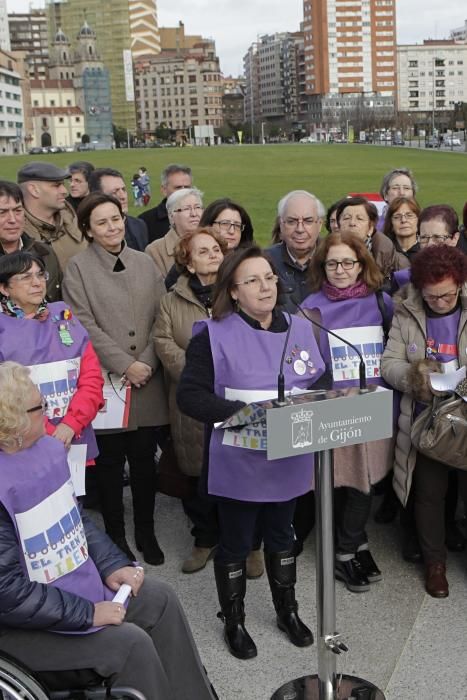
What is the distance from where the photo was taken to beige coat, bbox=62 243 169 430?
15.2ft

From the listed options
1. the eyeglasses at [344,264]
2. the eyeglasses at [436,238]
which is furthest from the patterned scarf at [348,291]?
the eyeglasses at [436,238]

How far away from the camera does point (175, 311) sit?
14.9 ft

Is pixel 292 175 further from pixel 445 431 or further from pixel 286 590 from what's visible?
pixel 286 590

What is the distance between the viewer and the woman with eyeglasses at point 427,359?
4.04 m

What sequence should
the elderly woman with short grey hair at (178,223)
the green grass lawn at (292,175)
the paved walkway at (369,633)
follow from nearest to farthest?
1. the paved walkway at (369,633)
2. the elderly woman with short grey hair at (178,223)
3. the green grass lawn at (292,175)

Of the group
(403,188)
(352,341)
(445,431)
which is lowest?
(445,431)

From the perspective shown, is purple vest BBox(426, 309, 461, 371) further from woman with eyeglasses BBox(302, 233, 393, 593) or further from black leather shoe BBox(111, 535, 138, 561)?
black leather shoe BBox(111, 535, 138, 561)

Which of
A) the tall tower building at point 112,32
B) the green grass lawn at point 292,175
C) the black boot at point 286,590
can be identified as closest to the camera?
Answer: the black boot at point 286,590

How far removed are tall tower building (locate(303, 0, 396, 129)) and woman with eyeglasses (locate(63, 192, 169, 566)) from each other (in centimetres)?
17008

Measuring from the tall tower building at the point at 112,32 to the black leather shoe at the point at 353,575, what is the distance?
16376 cm

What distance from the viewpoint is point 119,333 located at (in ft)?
15.3

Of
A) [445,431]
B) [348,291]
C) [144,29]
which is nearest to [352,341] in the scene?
[348,291]

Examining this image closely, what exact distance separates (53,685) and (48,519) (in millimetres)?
542

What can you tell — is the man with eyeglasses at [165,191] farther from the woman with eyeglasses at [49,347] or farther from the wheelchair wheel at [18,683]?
the wheelchair wheel at [18,683]
